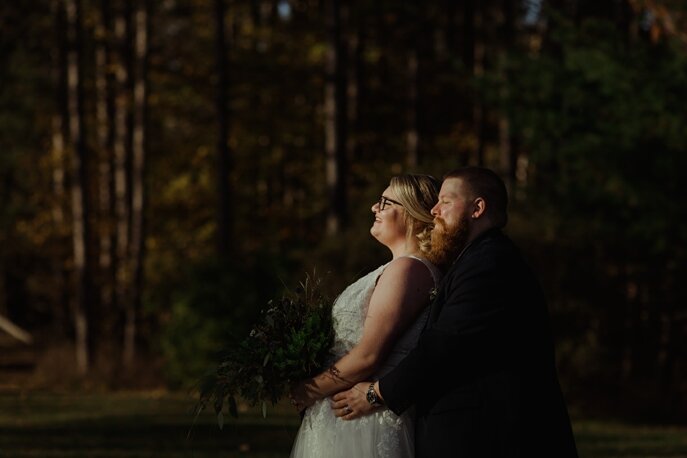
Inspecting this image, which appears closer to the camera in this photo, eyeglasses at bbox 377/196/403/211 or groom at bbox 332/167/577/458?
groom at bbox 332/167/577/458

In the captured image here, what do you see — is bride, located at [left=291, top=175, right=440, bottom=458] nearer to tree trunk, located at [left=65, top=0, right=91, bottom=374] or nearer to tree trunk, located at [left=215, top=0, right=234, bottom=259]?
tree trunk, located at [left=215, top=0, right=234, bottom=259]

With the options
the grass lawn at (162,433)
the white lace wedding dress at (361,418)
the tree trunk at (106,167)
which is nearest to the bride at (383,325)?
the white lace wedding dress at (361,418)

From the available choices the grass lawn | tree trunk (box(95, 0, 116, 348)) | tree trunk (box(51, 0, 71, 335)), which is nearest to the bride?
the grass lawn

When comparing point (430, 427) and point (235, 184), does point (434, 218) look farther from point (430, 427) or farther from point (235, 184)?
point (235, 184)

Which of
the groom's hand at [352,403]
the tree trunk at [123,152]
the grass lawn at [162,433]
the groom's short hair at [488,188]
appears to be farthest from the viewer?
the tree trunk at [123,152]

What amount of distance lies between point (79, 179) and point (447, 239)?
76.2 ft

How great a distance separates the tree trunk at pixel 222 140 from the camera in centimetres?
2688

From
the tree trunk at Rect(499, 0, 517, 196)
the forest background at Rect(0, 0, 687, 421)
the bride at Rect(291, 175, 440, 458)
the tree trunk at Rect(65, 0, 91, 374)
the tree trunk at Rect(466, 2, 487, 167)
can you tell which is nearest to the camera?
the bride at Rect(291, 175, 440, 458)

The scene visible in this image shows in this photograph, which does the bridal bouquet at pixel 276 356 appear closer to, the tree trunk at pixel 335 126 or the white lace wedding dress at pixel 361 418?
the white lace wedding dress at pixel 361 418

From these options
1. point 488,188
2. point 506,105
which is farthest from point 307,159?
point 488,188

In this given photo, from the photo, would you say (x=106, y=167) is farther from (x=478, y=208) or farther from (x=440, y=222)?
(x=478, y=208)

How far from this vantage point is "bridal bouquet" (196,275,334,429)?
5.89 m

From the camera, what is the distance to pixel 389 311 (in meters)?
5.67

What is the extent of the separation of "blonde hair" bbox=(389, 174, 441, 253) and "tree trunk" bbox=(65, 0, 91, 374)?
22.4m
